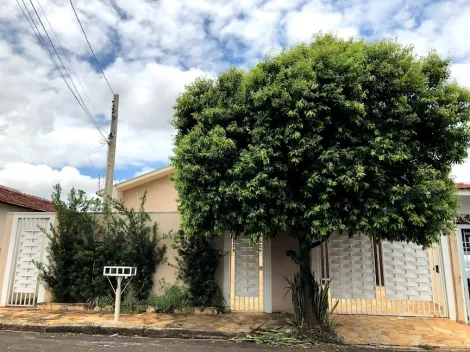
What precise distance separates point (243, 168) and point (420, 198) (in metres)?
2.74

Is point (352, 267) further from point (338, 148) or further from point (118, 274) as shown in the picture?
point (118, 274)

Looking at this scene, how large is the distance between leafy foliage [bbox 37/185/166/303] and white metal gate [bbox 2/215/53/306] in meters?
0.49

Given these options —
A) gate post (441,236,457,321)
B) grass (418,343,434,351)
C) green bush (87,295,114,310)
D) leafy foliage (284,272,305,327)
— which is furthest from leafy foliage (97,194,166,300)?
gate post (441,236,457,321)

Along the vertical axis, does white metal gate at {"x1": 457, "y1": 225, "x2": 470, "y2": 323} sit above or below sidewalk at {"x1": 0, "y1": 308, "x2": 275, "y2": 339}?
above

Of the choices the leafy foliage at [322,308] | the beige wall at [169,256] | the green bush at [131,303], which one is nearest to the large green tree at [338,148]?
the leafy foliage at [322,308]

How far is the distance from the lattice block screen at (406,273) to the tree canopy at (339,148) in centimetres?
260

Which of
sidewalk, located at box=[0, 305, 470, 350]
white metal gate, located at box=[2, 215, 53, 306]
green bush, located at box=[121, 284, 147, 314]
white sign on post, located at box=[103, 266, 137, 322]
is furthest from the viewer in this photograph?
white metal gate, located at box=[2, 215, 53, 306]

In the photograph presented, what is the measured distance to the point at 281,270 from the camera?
7836 mm

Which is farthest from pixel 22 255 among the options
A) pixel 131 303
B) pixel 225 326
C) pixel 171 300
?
pixel 225 326

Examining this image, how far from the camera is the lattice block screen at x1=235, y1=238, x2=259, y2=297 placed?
787 cm

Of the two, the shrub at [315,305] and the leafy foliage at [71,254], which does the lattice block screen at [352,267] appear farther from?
the leafy foliage at [71,254]

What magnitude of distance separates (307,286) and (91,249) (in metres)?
5.37

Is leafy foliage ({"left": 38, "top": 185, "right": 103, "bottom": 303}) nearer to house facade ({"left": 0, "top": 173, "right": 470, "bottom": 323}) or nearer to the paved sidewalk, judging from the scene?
house facade ({"left": 0, "top": 173, "right": 470, "bottom": 323})

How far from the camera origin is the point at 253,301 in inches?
311
